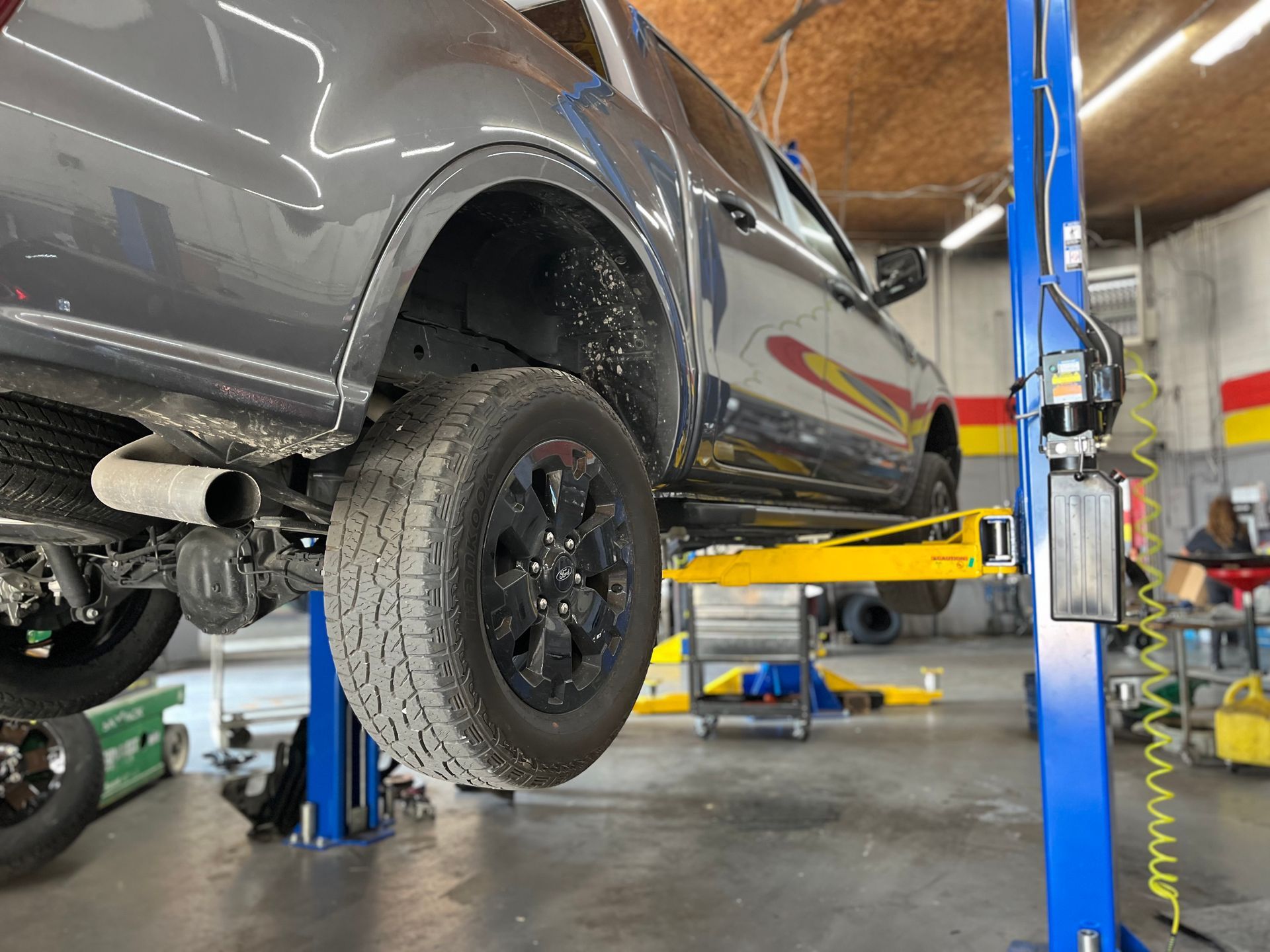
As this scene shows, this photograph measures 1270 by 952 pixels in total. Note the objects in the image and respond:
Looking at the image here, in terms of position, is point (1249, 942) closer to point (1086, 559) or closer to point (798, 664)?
point (1086, 559)

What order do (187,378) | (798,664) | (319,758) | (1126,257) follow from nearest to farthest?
(187,378) → (319,758) → (798,664) → (1126,257)

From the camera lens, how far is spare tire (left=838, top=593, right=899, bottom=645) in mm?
11508

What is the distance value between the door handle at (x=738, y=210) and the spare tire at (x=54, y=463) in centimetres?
123

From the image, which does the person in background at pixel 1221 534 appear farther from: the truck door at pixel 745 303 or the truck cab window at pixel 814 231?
the truck door at pixel 745 303

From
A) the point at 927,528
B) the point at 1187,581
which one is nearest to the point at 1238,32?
the point at 1187,581

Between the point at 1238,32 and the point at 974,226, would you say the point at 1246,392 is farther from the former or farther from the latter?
the point at 1238,32

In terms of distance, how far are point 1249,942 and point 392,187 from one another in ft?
11.5

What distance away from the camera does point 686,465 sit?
6.17 feet

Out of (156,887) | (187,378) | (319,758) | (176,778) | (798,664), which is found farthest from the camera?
(798,664)

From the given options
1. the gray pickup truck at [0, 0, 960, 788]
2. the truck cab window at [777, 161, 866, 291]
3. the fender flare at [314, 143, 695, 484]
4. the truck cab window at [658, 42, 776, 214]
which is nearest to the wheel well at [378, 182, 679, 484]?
the gray pickup truck at [0, 0, 960, 788]

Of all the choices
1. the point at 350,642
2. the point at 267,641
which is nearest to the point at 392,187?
the point at 350,642

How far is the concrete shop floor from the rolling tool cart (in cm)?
59

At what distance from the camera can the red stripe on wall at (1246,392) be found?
10.8 metres

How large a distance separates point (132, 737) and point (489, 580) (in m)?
4.70
